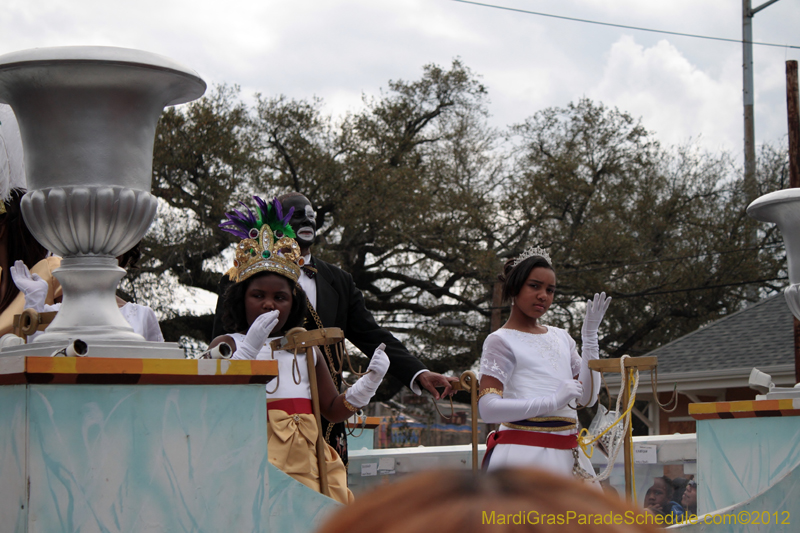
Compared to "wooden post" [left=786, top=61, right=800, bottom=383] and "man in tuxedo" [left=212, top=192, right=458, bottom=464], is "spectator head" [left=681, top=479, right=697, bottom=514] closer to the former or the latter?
"man in tuxedo" [left=212, top=192, right=458, bottom=464]

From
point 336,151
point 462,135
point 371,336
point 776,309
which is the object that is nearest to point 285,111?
point 336,151

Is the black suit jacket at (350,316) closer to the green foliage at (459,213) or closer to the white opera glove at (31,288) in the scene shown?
the white opera glove at (31,288)

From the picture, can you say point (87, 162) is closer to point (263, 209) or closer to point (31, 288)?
point (31, 288)

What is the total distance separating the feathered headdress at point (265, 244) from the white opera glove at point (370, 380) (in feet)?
1.90

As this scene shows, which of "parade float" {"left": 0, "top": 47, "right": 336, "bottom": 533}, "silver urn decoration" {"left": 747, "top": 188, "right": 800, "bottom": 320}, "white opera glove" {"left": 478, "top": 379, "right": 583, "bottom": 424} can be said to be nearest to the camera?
"parade float" {"left": 0, "top": 47, "right": 336, "bottom": 533}

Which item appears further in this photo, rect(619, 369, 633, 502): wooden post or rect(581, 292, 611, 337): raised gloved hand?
rect(581, 292, 611, 337): raised gloved hand

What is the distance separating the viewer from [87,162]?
2.41 meters

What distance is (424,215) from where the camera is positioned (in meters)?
18.0

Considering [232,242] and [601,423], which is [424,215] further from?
[601,423]

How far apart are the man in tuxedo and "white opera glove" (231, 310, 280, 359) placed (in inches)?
33.3

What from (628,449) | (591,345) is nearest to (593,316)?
(591,345)

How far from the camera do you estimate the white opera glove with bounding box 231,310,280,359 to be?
3.02 metres

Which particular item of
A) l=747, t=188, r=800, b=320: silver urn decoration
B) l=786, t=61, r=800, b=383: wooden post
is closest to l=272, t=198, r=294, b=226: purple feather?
l=747, t=188, r=800, b=320: silver urn decoration

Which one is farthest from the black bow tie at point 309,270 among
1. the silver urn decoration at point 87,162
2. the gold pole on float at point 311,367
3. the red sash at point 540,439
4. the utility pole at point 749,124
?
the utility pole at point 749,124
